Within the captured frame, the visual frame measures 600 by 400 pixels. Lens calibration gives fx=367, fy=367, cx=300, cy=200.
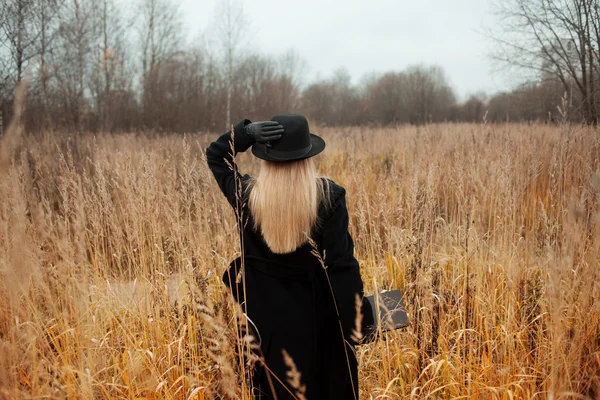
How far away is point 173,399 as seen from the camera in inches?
69.4

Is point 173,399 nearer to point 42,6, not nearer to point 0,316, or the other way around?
point 0,316

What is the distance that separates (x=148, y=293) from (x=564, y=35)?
8.51 metres

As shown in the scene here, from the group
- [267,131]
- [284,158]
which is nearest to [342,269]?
[284,158]

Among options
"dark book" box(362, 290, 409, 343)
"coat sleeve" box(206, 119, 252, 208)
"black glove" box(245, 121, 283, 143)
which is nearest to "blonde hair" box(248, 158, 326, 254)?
"black glove" box(245, 121, 283, 143)

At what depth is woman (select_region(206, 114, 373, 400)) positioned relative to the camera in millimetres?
1544

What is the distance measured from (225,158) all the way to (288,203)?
1.52ft

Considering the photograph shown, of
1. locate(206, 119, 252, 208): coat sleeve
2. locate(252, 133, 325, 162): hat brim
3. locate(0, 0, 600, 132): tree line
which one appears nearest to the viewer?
locate(252, 133, 325, 162): hat brim

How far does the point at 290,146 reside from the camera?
5.09 ft

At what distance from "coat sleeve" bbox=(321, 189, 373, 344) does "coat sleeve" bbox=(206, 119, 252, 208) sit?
1.55ft

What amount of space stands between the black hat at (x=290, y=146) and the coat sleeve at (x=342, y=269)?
26 centimetres

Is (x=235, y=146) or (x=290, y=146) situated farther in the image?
(x=235, y=146)

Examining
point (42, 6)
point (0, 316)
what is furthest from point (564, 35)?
point (42, 6)

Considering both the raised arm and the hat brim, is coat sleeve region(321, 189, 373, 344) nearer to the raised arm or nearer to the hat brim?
the hat brim

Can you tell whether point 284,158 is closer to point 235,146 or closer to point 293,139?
point 293,139
